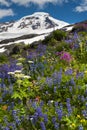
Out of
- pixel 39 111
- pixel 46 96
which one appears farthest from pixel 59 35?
pixel 39 111

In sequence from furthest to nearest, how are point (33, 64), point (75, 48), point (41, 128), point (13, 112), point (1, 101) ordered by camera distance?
point (75, 48) → point (33, 64) → point (1, 101) → point (13, 112) → point (41, 128)

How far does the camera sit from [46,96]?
368 inches

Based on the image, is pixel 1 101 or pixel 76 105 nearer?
pixel 76 105

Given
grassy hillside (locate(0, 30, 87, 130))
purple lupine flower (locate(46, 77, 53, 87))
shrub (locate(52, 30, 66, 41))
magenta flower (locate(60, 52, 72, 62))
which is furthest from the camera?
shrub (locate(52, 30, 66, 41))

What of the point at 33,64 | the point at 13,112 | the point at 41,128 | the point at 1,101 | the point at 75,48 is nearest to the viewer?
the point at 41,128

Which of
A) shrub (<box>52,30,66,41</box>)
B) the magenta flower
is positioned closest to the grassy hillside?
the magenta flower

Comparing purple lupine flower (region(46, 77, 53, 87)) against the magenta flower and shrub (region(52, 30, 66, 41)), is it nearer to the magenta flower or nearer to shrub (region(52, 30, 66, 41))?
the magenta flower

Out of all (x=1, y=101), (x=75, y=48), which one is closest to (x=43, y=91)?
(x=1, y=101)

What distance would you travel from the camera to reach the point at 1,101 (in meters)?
9.16

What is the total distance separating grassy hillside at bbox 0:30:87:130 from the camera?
7488 mm

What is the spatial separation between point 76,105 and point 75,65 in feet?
12.7

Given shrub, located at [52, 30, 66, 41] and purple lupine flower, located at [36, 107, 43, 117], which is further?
shrub, located at [52, 30, 66, 41]

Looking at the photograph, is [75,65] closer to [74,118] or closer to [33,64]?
[33,64]

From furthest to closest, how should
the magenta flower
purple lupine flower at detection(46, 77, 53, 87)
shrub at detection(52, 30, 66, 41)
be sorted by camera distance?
shrub at detection(52, 30, 66, 41) < the magenta flower < purple lupine flower at detection(46, 77, 53, 87)
